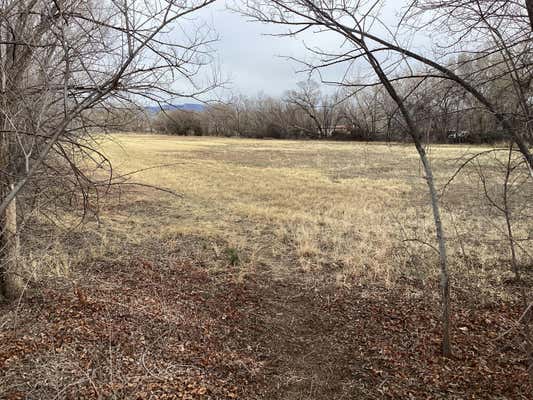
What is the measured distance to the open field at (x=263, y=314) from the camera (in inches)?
132

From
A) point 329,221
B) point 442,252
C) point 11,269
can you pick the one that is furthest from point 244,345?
point 329,221

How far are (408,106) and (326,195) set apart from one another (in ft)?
32.4

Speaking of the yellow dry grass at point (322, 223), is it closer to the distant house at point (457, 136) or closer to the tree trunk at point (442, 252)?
the distant house at point (457, 136)

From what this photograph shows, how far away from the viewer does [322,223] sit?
9.52 m

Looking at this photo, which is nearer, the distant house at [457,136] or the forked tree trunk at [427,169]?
the forked tree trunk at [427,169]

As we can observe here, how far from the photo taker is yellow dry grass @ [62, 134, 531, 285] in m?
6.47

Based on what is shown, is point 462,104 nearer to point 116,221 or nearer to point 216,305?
point 216,305

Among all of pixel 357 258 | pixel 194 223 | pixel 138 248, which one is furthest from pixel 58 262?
pixel 357 258

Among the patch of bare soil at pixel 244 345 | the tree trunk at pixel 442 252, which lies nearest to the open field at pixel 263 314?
the patch of bare soil at pixel 244 345

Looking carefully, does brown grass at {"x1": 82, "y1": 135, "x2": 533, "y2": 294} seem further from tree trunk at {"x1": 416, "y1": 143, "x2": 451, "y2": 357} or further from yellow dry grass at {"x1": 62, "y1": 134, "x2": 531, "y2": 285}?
tree trunk at {"x1": 416, "y1": 143, "x2": 451, "y2": 357}

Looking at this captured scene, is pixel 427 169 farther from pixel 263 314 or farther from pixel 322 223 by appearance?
pixel 322 223

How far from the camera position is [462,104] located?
3.80 metres

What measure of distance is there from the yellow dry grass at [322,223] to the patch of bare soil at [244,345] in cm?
100

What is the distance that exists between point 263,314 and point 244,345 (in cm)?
76
